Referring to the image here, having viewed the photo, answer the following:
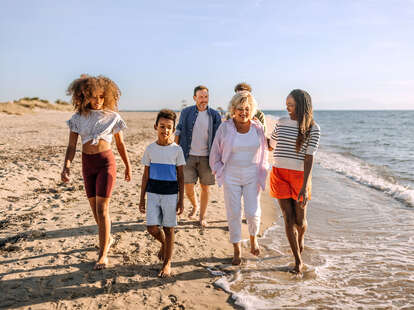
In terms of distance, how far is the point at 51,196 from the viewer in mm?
5816

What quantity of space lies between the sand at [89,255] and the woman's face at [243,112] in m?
1.77

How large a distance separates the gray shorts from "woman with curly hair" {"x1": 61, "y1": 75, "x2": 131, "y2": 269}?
151 centimetres

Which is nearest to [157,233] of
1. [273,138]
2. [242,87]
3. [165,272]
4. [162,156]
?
[165,272]

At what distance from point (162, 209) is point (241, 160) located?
106 cm

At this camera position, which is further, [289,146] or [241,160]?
[241,160]

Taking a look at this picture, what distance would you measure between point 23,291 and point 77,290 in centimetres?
50

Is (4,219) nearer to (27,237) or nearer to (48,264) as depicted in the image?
(27,237)

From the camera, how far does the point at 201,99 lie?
4.63 meters

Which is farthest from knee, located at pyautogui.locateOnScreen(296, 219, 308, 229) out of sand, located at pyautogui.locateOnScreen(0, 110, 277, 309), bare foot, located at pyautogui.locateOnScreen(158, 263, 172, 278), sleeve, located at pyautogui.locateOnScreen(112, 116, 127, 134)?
sleeve, located at pyautogui.locateOnScreen(112, 116, 127, 134)

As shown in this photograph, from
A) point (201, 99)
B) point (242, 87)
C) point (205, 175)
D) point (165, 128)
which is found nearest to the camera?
point (165, 128)

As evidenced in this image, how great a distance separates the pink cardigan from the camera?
3636mm

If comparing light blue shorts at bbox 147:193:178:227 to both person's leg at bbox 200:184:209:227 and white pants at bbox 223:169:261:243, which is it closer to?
white pants at bbox 223:169:261:243

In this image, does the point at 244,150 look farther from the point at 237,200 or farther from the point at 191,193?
the point at 191,193

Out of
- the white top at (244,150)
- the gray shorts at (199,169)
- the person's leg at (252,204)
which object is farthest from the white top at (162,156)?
the gray shorts at (199,169)
